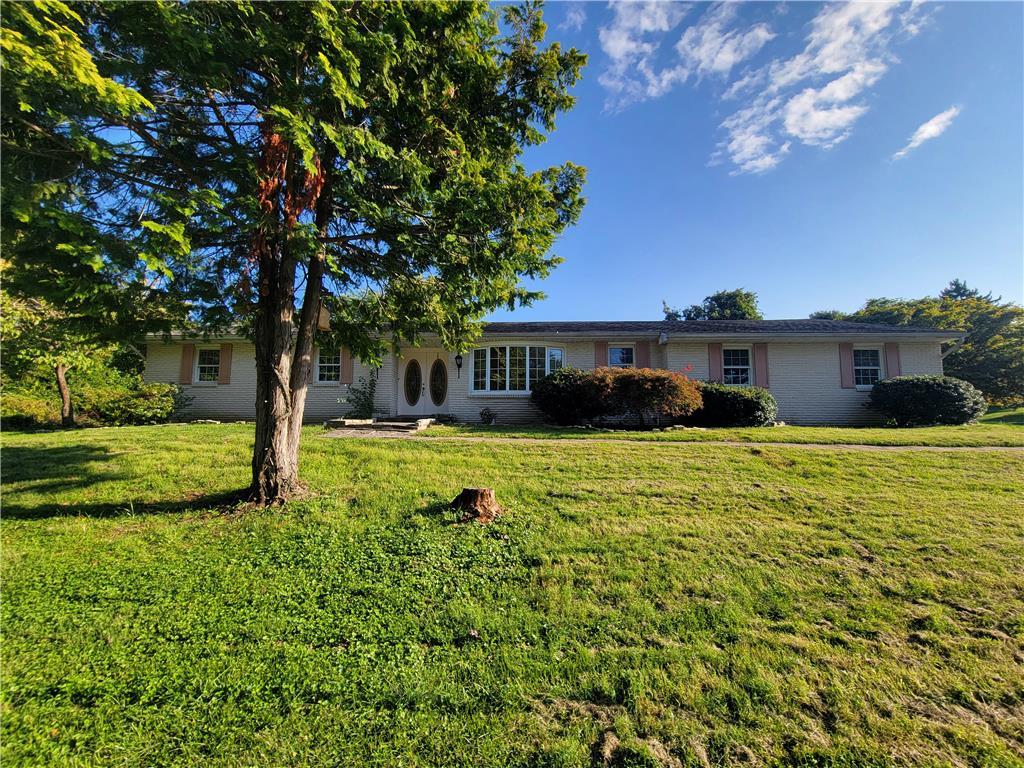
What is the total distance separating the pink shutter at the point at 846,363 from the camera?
544 inches

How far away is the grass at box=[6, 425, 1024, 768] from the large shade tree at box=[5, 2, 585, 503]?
1.84 m

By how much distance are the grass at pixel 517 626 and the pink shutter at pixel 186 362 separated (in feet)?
33.5

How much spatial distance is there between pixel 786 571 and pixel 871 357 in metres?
14.2

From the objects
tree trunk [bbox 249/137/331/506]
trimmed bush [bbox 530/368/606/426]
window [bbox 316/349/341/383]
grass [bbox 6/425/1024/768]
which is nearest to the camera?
grass [bbox 6/425/1024/768]

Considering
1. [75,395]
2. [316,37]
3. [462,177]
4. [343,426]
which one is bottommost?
[343,426]

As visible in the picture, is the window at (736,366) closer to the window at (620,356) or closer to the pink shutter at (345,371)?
the window at (620,356)

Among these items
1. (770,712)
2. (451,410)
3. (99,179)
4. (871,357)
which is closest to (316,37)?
(99,179)

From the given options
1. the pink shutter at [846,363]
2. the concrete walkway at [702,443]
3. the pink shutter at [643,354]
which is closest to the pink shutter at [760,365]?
the pink shutter at [846,363]

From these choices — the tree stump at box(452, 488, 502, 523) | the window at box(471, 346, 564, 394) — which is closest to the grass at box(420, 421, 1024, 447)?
the window at box(471, 346, 564, 394)

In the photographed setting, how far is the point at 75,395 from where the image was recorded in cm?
1218

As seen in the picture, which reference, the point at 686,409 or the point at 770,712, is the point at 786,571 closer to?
the point at 770,712

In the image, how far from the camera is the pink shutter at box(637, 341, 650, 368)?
555 inches

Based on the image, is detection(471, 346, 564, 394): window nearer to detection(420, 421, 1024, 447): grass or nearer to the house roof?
the house roof

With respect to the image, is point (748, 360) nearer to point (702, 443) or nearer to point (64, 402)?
point (702, 443)
